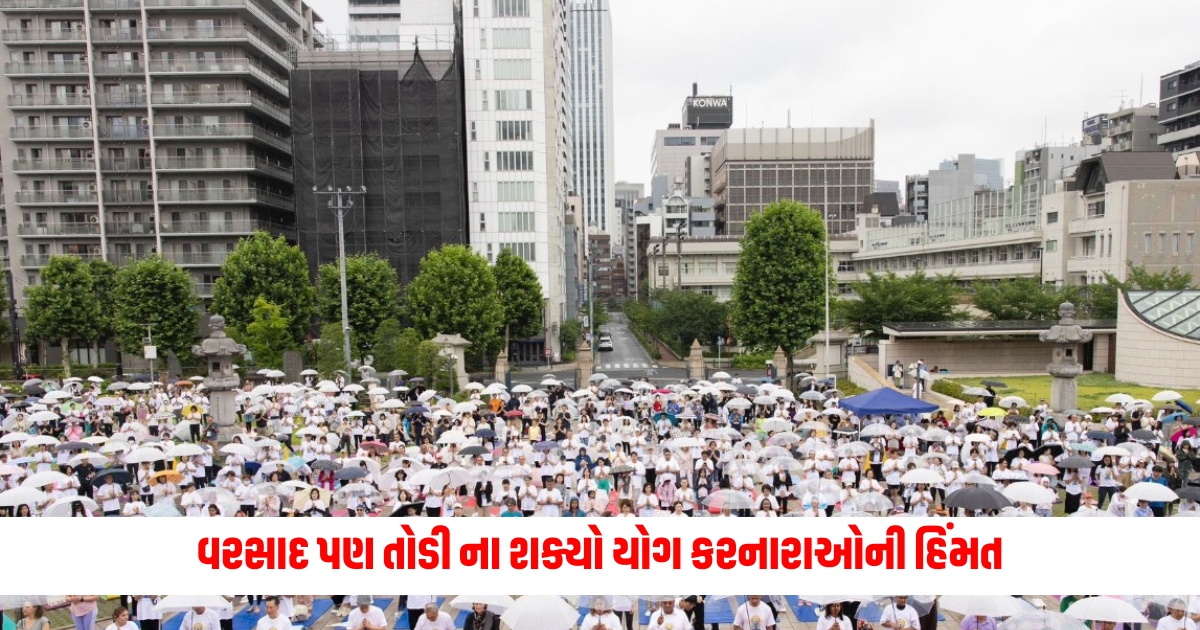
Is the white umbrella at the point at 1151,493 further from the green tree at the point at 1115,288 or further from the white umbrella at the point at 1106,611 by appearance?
the green tree at the point at 1115,288

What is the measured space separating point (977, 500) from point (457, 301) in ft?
127

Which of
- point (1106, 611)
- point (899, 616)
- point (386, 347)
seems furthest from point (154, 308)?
point (1106, 611)

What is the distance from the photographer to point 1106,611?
25.8 ft

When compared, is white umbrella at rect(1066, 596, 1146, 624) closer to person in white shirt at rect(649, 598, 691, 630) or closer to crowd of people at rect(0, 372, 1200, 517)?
crowd of people at rect(0, 372, 1200, 517)

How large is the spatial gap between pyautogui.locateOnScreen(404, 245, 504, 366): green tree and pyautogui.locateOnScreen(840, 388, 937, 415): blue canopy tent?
29.8 metres

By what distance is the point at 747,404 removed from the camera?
966 inches

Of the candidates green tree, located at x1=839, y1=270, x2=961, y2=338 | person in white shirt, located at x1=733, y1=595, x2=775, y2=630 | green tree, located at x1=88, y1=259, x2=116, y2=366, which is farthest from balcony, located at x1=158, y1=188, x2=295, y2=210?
person in white shirt, located at x1=733, y1=595, x2=775, y2=630

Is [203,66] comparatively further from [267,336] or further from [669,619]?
[669,619]

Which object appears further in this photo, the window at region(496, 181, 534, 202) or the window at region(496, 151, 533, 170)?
the window at region(496, 181, 534, 202)

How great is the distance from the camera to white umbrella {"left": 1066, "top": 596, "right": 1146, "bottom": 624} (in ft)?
25.5

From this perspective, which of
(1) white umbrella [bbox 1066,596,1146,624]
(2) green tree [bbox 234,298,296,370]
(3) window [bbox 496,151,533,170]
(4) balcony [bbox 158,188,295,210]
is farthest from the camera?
(3) window [bbox 496,151,533,170]

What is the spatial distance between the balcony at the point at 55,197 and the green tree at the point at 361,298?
2510 centimetres

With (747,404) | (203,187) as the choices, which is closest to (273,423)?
(747,404)

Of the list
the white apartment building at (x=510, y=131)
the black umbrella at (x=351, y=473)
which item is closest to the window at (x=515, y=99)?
the white apartment building at (x=510, y=131)
